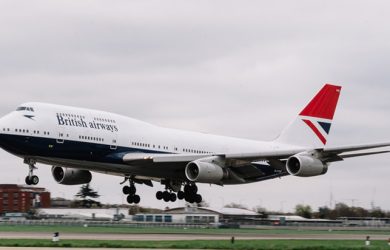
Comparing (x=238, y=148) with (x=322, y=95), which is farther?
(x=322, y=95)

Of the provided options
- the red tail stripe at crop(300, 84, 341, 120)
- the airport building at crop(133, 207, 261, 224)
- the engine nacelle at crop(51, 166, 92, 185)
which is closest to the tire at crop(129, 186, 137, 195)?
the engine nacelle at crop(51, 166, 92, 185)

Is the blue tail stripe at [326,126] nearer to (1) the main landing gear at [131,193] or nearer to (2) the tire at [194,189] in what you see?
(2) the tire at [194,189]

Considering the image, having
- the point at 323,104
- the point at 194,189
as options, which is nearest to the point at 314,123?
the point at 323,104

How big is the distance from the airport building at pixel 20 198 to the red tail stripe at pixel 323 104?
4234 inches

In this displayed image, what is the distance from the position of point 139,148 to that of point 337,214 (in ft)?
237

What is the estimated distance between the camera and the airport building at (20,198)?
17311 cm

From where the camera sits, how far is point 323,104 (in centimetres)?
7275

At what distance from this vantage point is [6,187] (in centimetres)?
18200

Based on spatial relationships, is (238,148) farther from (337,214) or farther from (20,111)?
(337,214)

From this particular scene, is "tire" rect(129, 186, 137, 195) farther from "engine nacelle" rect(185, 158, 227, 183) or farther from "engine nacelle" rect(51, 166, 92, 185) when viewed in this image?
"engine nacelle" rect(185, 158, 227, 183)

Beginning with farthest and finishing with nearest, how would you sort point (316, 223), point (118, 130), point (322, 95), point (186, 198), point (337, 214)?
1. point (337, 214)
2. point (316, 223)
3. point (322, 95)
4. point (186, 198)
5. point (118, 130)

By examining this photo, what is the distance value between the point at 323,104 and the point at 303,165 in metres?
14.8

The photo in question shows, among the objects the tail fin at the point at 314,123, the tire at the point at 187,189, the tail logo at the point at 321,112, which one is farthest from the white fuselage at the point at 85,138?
the tail logo at the point at 321,112

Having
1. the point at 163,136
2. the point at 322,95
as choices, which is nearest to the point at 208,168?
the point at 163,136
